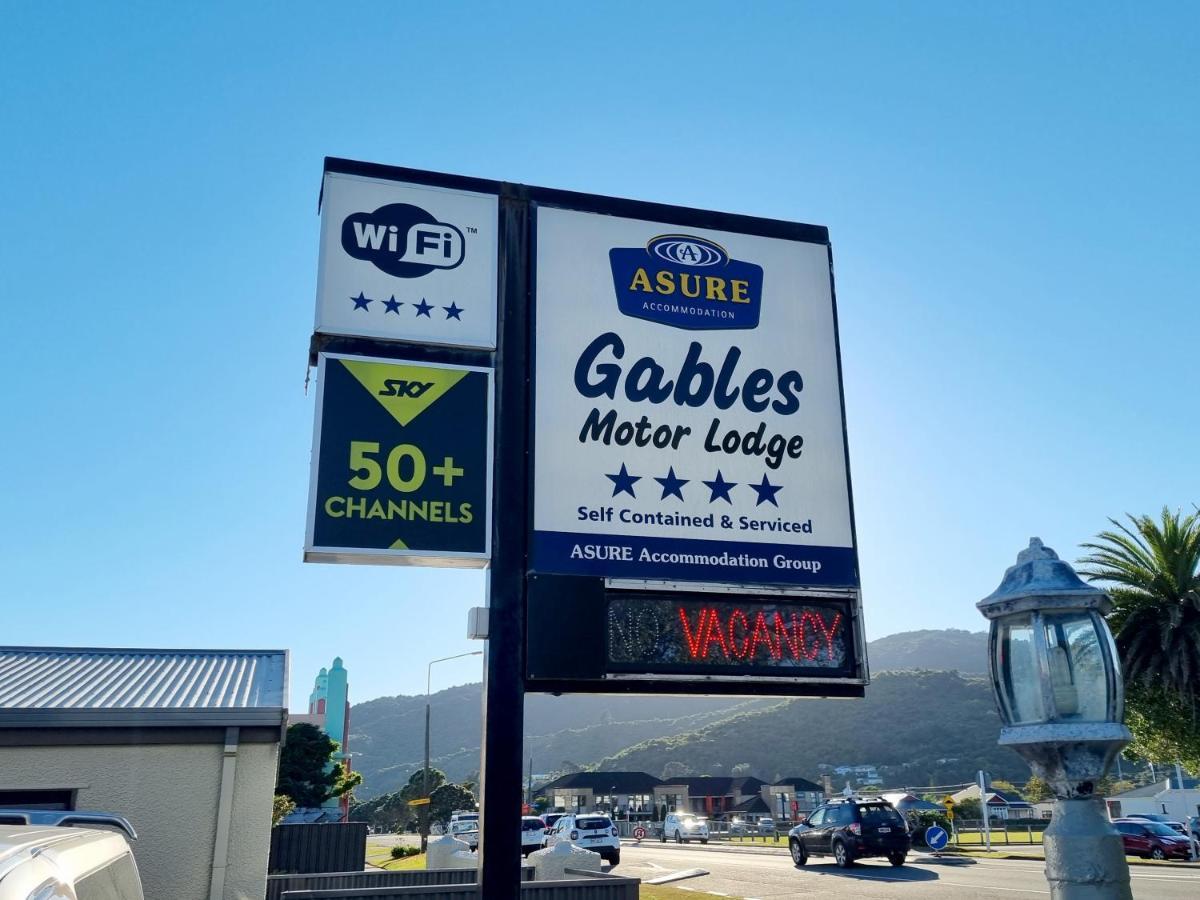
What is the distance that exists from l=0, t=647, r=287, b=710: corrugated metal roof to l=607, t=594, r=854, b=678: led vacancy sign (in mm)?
6650

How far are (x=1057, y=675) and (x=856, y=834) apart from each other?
21.7 metres

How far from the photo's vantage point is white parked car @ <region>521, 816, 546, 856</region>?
3359 cm

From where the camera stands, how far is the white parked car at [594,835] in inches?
1131

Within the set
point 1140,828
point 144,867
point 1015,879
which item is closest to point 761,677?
point 144,867

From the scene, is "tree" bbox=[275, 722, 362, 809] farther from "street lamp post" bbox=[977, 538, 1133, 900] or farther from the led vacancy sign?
"street lamp post" bbox=[977, 538, 1133, 900]

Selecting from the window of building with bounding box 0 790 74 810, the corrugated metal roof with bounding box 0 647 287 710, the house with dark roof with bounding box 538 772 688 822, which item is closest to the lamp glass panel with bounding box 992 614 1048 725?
the corrugated metal roof with bounding box 0 647 287 710

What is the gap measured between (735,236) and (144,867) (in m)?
10.6

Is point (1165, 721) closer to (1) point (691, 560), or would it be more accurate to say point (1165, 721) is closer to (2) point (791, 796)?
(1) point (691, 560)

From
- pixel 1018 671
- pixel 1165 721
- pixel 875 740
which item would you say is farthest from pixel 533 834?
pixel 875 740

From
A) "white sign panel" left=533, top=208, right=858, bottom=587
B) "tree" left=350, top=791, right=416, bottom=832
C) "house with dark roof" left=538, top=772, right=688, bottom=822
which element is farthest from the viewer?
"house with dark roof" left=538, top=772, right=688, bottom=822

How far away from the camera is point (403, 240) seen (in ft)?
33.3

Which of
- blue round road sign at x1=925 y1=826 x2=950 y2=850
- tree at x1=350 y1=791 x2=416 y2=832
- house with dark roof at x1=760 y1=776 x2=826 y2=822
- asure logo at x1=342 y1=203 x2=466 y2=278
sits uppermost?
asure logo at x1=342 y1=203 x2=466 y2=278

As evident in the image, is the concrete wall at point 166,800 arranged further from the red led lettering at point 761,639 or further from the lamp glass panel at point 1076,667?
the lamp glass panel at point 1076,667

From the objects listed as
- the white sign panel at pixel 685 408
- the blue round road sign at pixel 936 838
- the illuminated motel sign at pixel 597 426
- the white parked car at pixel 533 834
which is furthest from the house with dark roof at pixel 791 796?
the illuminated motel sign at pixel 597 426
